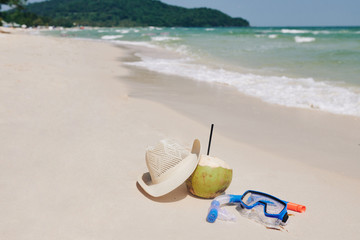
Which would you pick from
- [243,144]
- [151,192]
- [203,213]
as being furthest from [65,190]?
[243,144]

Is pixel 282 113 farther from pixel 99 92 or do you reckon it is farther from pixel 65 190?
pixel 65 190

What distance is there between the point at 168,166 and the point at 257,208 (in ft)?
2.83

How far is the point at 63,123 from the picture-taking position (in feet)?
14.5

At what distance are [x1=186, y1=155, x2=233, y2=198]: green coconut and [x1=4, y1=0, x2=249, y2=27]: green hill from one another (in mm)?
150580

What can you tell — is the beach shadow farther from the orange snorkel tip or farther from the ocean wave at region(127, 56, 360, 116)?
the ocean wave at region(127, 56, 360, 116)

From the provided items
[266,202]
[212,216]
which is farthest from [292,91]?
[212,216]

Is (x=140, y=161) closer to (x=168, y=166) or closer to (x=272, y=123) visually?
(x=168, y=166)

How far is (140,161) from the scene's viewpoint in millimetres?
3473

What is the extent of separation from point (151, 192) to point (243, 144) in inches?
76.2

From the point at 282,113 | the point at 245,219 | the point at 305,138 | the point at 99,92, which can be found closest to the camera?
the point at 245,219

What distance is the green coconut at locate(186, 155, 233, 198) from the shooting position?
8.82 ft

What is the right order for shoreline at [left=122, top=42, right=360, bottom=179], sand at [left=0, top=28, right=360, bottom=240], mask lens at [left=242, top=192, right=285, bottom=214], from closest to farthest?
sand at [left=0, top=28, right=360, bottom=240], mask lens at [left=242, top=192, right=285, bottom=214], shoreline at [left=122, top=42, right=360, bottom=179]

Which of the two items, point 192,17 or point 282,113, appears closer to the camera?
point 282,113

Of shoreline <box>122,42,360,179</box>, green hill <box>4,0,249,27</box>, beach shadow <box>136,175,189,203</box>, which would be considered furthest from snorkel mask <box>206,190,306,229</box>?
green hill <box>4,0,249,27</box>
